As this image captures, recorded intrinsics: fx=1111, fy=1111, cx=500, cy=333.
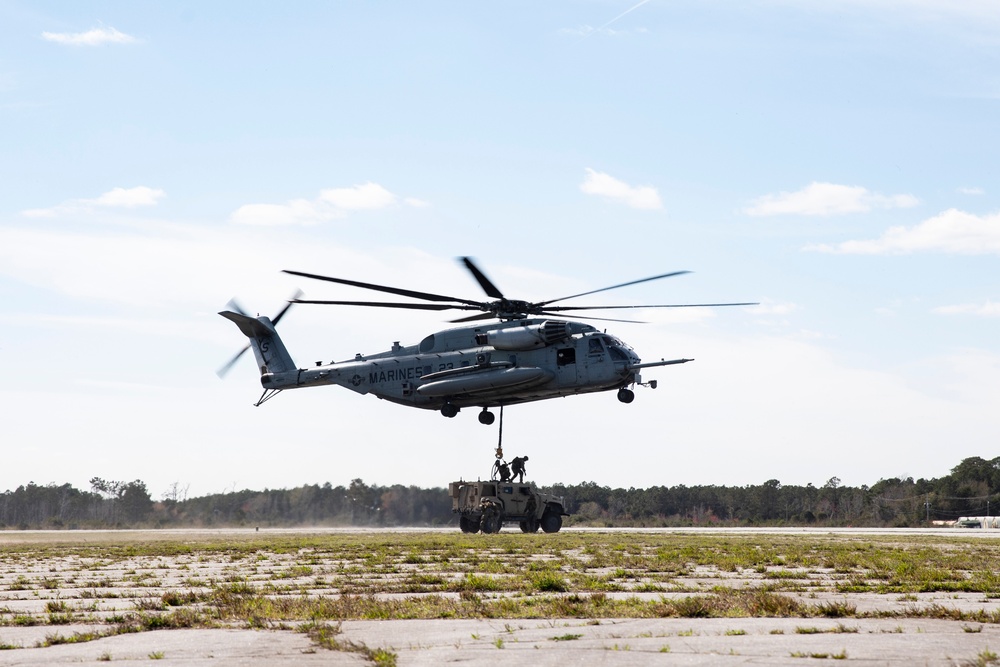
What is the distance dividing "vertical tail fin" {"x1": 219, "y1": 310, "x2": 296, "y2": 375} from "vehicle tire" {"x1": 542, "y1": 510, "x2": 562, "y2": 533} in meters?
16.1

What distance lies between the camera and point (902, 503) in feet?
267

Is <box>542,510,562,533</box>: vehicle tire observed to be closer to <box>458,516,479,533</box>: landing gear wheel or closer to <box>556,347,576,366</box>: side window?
<box>458,516,479,533</box>: landing gear wheel

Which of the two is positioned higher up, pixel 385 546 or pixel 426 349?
pixel 426 349

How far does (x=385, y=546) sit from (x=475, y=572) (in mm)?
9955

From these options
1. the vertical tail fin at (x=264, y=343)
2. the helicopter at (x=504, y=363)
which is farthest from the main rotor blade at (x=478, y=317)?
the vertical tail fin at (x=264, y=343)

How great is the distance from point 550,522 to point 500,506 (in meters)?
2.72

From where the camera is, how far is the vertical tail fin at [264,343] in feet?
168

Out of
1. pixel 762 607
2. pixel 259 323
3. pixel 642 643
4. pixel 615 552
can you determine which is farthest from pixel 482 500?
pixel 642 643

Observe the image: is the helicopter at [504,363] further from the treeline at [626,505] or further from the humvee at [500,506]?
the treeline at [626,505]

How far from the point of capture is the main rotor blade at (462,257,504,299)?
3570 centimetres

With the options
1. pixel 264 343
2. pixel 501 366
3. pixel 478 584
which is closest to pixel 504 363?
pixel 501 366

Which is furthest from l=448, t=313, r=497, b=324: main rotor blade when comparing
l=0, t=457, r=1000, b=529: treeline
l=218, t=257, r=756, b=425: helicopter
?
l=0, t=457, r=1000, b=529: treeline

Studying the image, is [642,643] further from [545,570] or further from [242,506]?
[242,506]

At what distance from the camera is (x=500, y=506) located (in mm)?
38281
